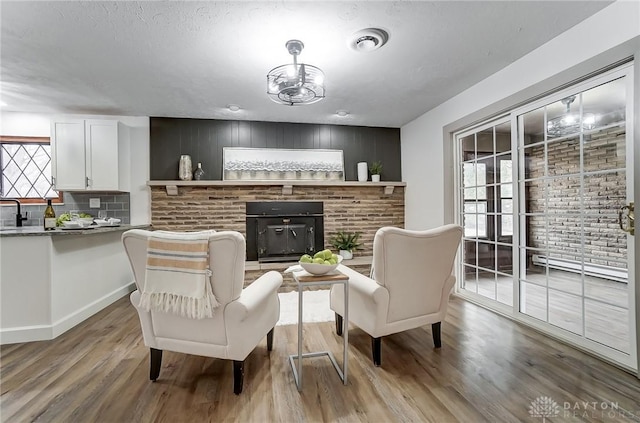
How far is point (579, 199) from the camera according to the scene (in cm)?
237

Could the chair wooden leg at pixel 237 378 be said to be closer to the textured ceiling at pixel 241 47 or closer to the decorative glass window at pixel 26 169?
the textured ceiling at pixel 241 47

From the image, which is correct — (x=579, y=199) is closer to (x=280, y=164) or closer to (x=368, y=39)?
(x=368, y=39)

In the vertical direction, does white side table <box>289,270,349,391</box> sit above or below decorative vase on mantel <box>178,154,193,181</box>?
below

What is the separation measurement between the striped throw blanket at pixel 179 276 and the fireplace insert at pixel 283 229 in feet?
9.49

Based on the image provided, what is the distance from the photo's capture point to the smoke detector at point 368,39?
2303 millimetres

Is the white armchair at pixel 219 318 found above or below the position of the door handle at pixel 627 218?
below

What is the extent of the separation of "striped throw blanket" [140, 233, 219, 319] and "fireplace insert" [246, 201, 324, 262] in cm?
289

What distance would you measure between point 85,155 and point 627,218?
18.2 ft

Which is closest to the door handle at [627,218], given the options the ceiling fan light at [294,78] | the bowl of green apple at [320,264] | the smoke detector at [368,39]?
the bowl of green apple at [320,264]

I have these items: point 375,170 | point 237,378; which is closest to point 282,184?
point 375,170

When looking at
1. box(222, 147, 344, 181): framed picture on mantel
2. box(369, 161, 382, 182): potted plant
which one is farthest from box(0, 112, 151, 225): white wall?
box(369, 161, 382, 182): potted plant

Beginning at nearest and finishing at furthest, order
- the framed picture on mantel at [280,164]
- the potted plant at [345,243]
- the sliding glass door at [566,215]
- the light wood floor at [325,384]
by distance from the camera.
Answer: the light wood floor at [325,384] → the sliding glass door at [566,215] → the framed picture on mantel at [280,164] → the potted plant at [345,243]

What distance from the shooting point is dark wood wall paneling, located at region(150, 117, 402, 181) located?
449 centimetres

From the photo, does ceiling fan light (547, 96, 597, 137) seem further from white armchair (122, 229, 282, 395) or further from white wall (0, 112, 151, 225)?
white wall (0, 112, 151, 225)
